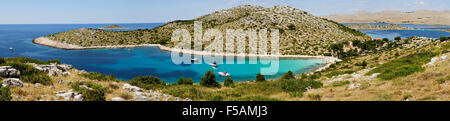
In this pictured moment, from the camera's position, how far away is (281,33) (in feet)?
309

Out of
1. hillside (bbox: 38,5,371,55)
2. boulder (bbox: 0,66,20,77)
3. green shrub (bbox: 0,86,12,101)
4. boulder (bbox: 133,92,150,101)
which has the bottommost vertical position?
boulder (bbox: 133,92,150,101)

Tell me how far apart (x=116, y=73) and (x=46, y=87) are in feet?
137

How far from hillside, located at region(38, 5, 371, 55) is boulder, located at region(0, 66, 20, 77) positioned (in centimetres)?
6998

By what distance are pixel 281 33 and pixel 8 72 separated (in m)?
90.4

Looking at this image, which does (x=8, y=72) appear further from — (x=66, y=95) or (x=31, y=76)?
(x=66, y=95)

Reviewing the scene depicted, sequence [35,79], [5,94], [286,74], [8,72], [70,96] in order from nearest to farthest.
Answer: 1. [5,94]
2. [70,96]
3. [35,79]
4. [8,72]
5. [286,74]

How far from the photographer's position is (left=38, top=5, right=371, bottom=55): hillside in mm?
83812

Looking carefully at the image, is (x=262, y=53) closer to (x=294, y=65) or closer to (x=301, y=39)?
(x=294, y=65)

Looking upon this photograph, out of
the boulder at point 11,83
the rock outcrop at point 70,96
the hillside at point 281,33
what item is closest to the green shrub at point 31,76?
the boulder at point 11,83

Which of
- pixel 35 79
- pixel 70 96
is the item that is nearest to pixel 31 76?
pixel 35 79

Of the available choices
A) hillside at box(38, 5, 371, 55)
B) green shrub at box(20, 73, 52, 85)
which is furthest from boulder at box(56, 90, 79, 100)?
hillside at box(38, 5, 371, 55)

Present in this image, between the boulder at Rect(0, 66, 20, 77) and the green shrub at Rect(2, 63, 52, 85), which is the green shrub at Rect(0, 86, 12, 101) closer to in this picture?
the green shrub at Rect(2, 63, 52, 85)

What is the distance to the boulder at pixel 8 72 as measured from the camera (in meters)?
12.7
